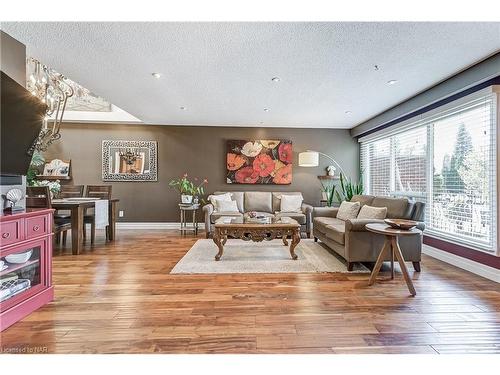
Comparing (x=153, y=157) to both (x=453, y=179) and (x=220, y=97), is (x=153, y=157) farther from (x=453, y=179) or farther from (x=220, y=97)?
(x=453, y=179)

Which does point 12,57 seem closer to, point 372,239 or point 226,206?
point 226,206

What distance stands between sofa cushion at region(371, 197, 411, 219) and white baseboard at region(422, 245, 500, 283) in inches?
36.3

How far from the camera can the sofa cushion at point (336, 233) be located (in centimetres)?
317

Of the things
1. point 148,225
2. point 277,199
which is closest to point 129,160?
point 148,225

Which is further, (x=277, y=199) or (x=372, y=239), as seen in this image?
(x=277, y=199)

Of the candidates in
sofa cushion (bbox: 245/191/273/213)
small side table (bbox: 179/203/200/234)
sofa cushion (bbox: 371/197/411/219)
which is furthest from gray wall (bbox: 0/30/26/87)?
sofa cushion (bbox: 371/197/411/219)

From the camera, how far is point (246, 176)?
19.4ft

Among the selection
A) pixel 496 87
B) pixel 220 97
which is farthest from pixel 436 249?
pixel 220 97

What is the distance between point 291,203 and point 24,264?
4304 millimetres

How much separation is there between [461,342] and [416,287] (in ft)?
3.03

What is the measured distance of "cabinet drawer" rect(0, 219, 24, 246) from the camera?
1.80m

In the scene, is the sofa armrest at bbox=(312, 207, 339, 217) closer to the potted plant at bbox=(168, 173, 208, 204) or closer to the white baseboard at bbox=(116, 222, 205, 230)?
the potted plant at bbox=(168, 173, 208, 204)

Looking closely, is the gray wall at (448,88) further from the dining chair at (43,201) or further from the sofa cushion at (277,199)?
the dining chair at (43,201)

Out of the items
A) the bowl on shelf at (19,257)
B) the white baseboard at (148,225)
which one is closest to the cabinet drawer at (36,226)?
the bowl on shelf at (19,257)
